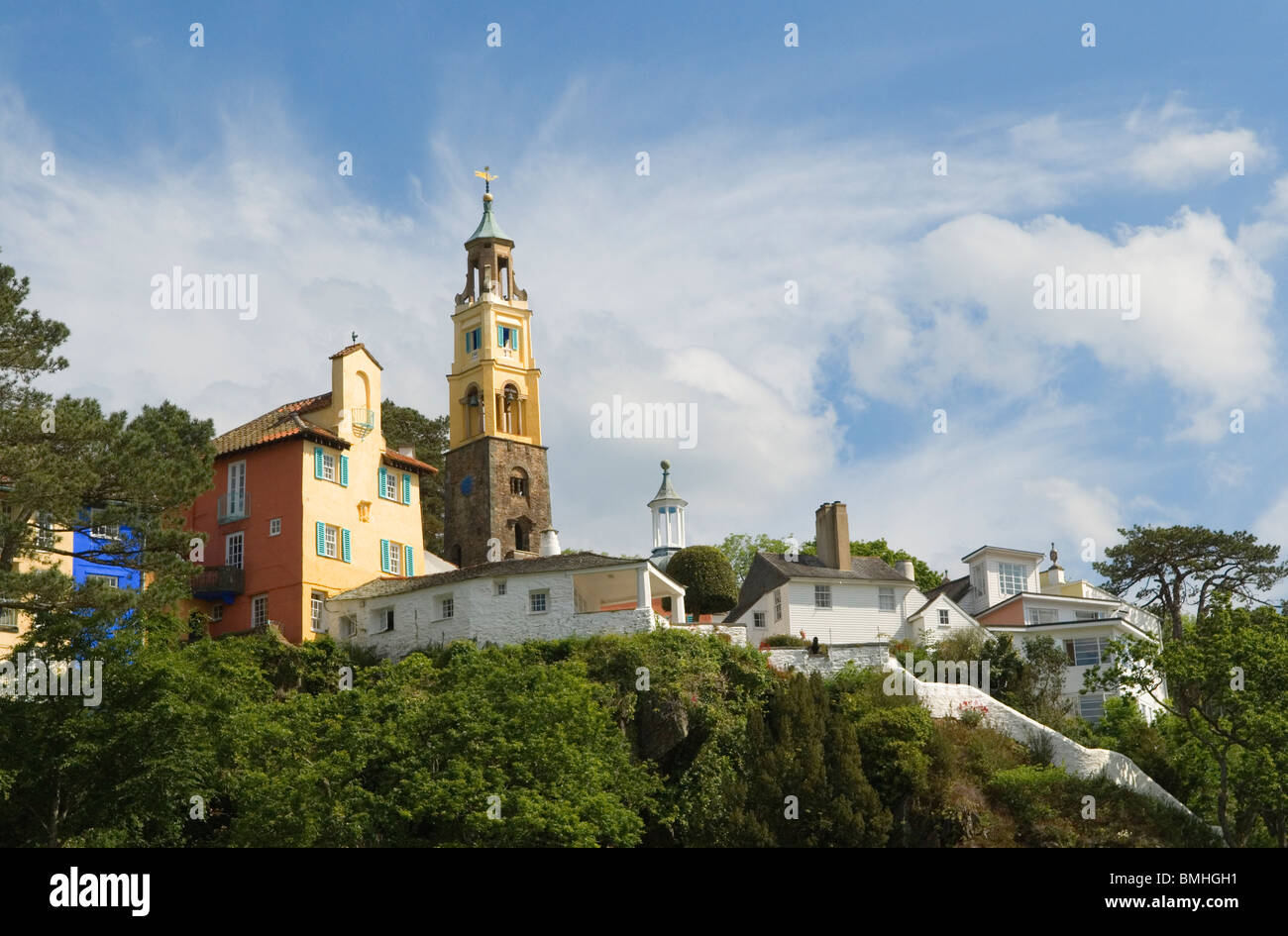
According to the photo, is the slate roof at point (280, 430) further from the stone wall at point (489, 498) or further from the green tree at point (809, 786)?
the green tree at point (809, 786)

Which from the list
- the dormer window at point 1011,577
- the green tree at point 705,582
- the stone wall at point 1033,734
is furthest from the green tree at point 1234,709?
the dormer window at point 1011,577

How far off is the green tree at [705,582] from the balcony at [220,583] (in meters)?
18.7

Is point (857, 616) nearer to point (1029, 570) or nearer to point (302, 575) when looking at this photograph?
point (1029, 570)

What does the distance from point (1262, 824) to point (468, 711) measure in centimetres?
2346

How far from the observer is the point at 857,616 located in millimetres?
62125

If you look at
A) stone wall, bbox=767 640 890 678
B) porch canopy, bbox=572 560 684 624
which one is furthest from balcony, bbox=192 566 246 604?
stone wall, bbox=767 640 890 678

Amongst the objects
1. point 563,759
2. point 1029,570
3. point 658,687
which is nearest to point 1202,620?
point 658,687

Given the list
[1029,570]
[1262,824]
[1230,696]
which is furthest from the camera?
[1029,570]

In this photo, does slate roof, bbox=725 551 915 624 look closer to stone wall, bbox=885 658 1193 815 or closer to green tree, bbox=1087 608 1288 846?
stone wall, bbox=885 658 1193 815

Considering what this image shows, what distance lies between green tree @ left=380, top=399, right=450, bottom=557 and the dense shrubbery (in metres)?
28.5

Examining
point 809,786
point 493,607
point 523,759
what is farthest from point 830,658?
point 523,759

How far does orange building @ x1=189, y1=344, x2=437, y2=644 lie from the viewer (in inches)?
2229

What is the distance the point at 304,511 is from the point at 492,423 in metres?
15.2

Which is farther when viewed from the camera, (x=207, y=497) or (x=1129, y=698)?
(x=207, y=497)
